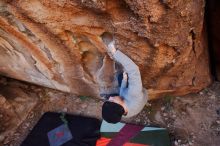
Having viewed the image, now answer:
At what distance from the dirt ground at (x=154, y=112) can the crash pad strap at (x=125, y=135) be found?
0.32 ft

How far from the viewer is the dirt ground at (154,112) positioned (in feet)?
7.57

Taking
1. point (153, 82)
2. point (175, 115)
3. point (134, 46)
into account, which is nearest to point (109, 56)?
point (134, 46)

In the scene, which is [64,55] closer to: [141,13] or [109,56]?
[109,56]

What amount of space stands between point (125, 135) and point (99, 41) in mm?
788

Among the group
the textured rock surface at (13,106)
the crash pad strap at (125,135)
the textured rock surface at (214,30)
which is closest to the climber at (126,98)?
the crash pad strap at (125,135)

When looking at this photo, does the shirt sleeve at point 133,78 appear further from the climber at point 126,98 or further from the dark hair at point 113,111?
the dark hair at point 113,111

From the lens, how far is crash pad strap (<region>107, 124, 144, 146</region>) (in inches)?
91.9

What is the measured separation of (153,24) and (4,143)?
1630mm

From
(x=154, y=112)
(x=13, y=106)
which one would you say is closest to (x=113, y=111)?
(x=154, y=112)

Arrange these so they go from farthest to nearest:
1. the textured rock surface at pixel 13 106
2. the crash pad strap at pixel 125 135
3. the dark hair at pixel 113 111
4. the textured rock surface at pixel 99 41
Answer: the textured rock surface at pixel 13 106 < the crash pad strap at pixel 125 135 < the textured rock surface at pixel 99 41 < the dark hair at pixel 113 111

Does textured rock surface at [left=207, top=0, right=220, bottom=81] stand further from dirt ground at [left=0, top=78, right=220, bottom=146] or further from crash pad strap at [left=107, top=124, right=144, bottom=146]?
crash pad strap at [left=107, top=124, right=144, bottom=146]

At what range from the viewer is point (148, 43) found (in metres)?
1.87

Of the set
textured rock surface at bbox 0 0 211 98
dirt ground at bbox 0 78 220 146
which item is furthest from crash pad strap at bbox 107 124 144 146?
textured rock surface at bbox 0 0 211 98

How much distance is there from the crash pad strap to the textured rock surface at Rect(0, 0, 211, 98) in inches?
11.8
